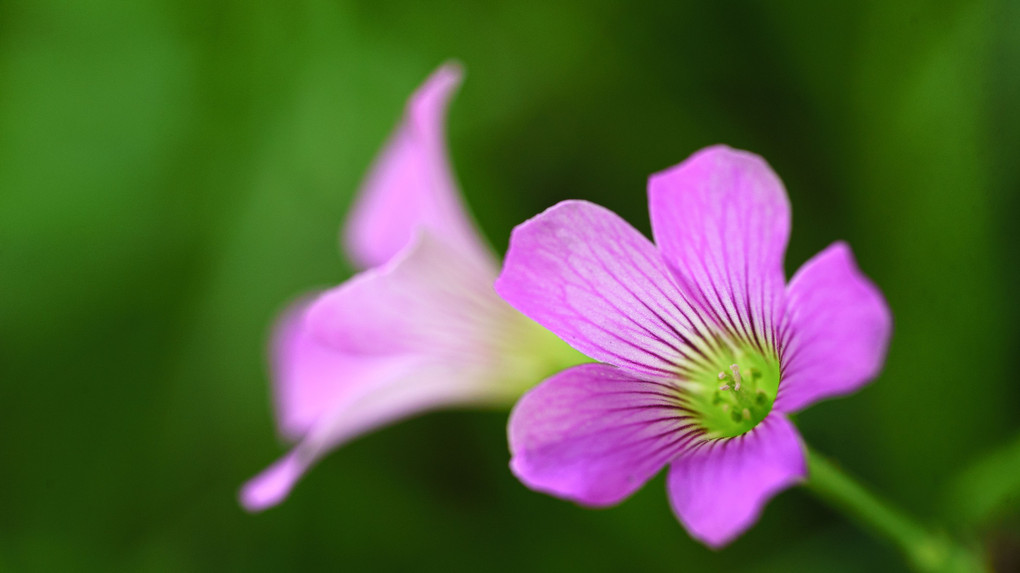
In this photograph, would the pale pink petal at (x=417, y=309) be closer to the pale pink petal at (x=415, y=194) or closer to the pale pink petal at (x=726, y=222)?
the pale pink petal at (x=415, y=194)

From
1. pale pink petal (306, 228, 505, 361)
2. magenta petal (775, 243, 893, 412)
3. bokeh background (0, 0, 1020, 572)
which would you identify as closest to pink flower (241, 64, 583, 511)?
pale pink petal (306, 228, 505, 361)

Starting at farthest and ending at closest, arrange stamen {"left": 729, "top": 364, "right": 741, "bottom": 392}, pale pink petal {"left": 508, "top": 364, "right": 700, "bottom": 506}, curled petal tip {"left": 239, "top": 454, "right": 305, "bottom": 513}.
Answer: curled petal tip {"left": 239, "top": 454, "right": 305, "bottom": 513} < stamen {"left": 729, "top": 364, "right": 741, "bottom": 392} < pale pink petal {"left": 508, "top": 364, "right": 700, "bottom": 506}

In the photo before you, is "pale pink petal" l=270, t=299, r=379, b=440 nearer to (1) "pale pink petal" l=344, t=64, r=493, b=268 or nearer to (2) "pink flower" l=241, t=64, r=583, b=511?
(2) "pink flower" l=241, t=64, r=583, b=511

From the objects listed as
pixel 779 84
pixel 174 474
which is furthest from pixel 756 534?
pixel 174 474

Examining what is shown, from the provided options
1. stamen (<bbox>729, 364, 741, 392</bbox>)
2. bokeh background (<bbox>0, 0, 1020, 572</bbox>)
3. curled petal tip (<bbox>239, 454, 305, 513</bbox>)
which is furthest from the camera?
bokeh background (<bbox>0, 0, 1020, 572</bbox>)

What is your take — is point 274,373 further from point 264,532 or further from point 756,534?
point 756,534

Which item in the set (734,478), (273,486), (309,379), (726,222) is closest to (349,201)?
(309,379)
